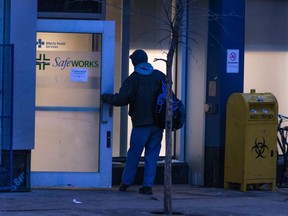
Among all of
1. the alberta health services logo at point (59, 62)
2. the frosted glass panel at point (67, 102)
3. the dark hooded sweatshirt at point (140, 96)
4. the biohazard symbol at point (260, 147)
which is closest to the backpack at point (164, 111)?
the dark hooded sweatshirt at point (140, 96)

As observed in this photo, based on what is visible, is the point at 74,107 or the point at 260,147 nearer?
the point at 74,107

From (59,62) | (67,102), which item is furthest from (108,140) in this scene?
(59,62)

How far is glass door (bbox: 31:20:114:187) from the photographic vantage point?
1122cm

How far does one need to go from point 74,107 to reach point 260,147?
2.77 meters

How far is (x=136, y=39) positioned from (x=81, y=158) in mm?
2260

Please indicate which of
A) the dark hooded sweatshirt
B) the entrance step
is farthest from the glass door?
the entrance step

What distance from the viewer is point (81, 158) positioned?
37.2 ft

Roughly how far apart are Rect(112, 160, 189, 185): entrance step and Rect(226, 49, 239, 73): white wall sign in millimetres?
1768

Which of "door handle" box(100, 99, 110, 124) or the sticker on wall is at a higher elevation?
the sticker on wall

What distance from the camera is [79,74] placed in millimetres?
11352

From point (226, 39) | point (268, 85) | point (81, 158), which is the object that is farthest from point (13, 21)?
point (268, 85)

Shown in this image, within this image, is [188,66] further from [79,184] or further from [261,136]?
[79,184]

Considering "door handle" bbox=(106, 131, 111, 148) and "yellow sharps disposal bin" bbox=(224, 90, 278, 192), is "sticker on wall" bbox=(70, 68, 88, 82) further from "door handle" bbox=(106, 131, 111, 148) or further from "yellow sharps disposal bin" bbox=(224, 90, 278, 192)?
"yellow sharps disposal bin" bbox=(224, 90, 278, 192)

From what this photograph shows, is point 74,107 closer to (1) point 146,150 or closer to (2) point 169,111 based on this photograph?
(1) point 146,150
